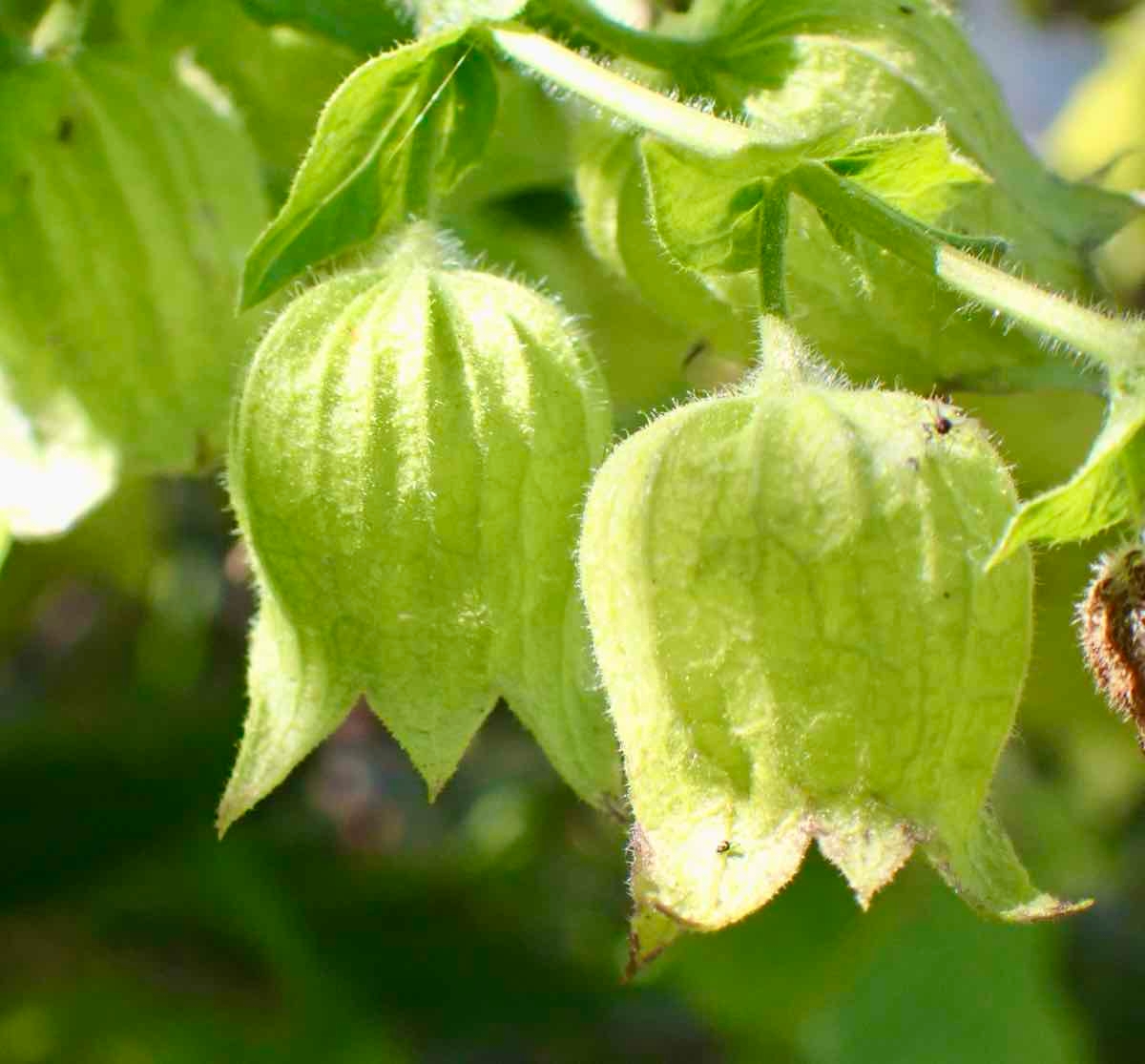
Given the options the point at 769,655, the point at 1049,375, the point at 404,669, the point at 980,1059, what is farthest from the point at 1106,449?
the point at 980,1059

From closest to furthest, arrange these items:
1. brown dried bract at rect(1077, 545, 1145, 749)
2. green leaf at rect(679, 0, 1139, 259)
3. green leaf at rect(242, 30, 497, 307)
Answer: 1. brown dried bract at rect(1077, 545, 1145, 749)
2. green leaf at rect(242, 30, 497, 307)
3. green leaf at rect(679, 0, 1139, 259)

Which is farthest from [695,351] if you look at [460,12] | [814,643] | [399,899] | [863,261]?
[399,899]

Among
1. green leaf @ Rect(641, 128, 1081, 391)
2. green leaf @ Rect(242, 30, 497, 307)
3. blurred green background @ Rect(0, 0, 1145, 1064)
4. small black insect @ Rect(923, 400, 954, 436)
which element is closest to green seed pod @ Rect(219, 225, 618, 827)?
green leaf @ Rect(242, 30, 497, 307)

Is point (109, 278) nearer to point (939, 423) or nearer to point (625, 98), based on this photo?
point (625, 98)

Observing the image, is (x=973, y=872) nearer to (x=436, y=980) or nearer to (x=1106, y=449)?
(x=1106, y=449)

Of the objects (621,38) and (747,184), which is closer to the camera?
(747,184)

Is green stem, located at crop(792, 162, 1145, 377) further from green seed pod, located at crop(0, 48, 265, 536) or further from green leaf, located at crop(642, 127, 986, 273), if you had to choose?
green seed pod, located at crop(0, 48, 265, 536)

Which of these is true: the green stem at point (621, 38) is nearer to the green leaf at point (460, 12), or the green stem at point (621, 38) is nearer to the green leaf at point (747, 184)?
the green leaf at point (460, 12)
